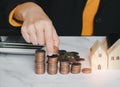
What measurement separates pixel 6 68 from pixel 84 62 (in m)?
0.22

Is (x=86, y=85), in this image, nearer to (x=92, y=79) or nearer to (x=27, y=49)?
(x=92, y=79)

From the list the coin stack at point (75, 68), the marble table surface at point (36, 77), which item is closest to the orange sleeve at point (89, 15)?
the marble table surface at point (36, 77)

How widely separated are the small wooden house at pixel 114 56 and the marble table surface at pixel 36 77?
2cm

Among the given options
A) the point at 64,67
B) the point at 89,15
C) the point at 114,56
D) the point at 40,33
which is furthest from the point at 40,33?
the point at 89,15

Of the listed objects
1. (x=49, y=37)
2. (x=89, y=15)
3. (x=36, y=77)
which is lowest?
(x=36, y=77)

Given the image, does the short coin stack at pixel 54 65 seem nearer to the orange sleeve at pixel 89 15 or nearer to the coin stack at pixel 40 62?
the coin stack at pixel 40 62

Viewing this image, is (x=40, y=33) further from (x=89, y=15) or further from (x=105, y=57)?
(x=89, y=15)

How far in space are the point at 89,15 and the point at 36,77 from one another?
1.56 ft

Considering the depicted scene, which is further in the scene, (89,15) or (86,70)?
(89,15)

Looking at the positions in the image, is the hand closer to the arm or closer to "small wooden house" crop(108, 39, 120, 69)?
the arm

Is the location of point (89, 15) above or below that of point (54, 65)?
above

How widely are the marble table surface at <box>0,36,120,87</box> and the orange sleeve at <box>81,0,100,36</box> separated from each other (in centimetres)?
30

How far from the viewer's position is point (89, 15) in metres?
1.36

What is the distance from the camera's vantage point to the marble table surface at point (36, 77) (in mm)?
931
